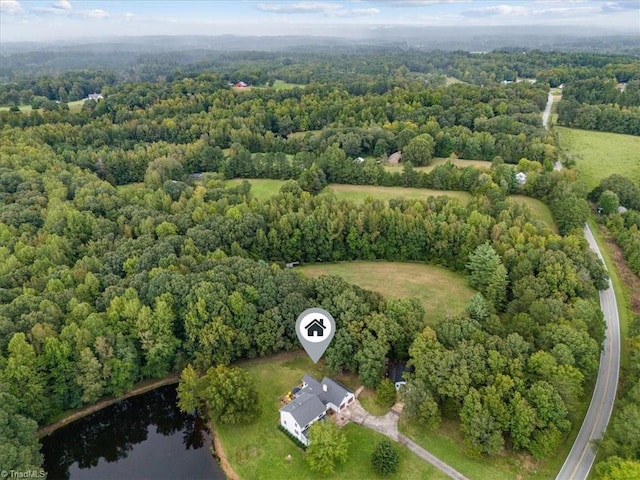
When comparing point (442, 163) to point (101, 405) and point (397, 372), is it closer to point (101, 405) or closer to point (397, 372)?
point (397, 372)

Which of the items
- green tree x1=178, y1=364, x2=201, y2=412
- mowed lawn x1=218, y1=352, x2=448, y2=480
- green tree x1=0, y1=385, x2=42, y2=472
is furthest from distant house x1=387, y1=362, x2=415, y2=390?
green tree x1=0, y1=385, x2=42, y2=472

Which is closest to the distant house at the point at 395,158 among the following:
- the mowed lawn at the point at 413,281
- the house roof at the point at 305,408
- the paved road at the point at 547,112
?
the mowed lawn at the point at 413,281

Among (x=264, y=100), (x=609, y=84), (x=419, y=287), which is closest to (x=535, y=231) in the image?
(x=419, y=287)

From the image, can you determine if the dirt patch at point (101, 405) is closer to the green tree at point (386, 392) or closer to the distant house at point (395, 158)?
the green tree at point (386, 392)

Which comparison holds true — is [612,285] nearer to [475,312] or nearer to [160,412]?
[475,312]

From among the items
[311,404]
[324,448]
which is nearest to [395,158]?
[311,404]
